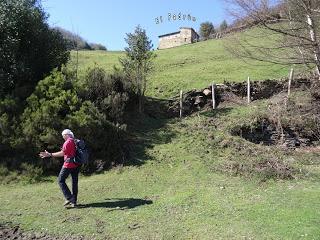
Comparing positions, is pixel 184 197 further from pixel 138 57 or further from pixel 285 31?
pixel 138 57

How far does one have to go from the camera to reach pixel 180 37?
62.2m

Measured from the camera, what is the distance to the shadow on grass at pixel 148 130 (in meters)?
17.3

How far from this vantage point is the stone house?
60188mm

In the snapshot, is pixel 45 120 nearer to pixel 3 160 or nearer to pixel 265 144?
pixel 3 160

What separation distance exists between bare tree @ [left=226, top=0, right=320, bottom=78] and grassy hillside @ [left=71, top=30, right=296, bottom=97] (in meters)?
8.17

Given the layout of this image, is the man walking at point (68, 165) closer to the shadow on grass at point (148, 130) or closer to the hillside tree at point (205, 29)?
the shadow on grass at point (148, 130)

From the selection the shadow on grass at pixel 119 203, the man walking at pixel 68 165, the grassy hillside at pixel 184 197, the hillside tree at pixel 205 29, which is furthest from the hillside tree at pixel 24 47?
the hillside tree at pixel 205 29

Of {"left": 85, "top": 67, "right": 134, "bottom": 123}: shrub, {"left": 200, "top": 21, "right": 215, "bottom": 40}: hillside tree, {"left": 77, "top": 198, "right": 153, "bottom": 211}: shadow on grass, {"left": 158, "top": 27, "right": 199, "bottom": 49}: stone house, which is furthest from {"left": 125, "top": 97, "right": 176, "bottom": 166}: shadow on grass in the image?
{"left": 158, "top": 27, "right": 199, "bottom": 49}: stone house

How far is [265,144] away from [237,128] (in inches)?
50.1

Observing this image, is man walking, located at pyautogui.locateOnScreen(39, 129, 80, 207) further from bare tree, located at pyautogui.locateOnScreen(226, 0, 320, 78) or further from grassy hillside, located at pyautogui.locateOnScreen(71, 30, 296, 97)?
grassy hillside, located at pyautogui.locateOnScreen(71, 30, 296, 97)

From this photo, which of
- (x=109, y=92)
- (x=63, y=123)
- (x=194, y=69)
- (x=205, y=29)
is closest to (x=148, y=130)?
(x=109, y=92)

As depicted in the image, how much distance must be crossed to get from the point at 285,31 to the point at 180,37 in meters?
51.4

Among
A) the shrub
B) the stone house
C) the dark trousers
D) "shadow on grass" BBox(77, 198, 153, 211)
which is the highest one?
the stone house

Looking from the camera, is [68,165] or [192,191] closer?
[68,165]
